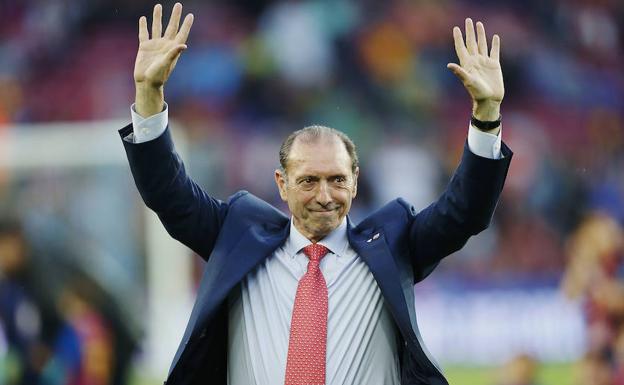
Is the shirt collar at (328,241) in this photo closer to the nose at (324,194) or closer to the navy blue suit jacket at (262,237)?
the navy blue suit jacket at (262,237)

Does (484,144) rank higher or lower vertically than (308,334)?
higher

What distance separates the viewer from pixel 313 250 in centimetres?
442

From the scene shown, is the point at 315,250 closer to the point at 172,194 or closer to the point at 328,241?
the point at 328,241

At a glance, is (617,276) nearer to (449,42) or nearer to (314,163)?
(449,42)

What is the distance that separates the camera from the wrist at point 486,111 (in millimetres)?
4152

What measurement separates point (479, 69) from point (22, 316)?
22.8 feet

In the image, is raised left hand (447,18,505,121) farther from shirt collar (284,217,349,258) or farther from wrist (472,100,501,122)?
shirt collar (284,217,349,258)

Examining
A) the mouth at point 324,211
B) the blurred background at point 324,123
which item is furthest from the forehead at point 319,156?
the blurred background at point 324,123

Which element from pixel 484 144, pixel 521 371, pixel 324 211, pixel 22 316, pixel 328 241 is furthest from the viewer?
pixel 521 371

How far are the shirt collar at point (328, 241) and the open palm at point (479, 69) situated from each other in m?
0.68

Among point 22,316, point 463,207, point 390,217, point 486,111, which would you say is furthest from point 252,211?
point 22,316

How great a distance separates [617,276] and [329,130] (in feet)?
21.0

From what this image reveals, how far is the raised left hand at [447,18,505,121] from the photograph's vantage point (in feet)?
13.6

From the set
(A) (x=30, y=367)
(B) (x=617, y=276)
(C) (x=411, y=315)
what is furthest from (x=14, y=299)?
(C) (x=411, y=315)
